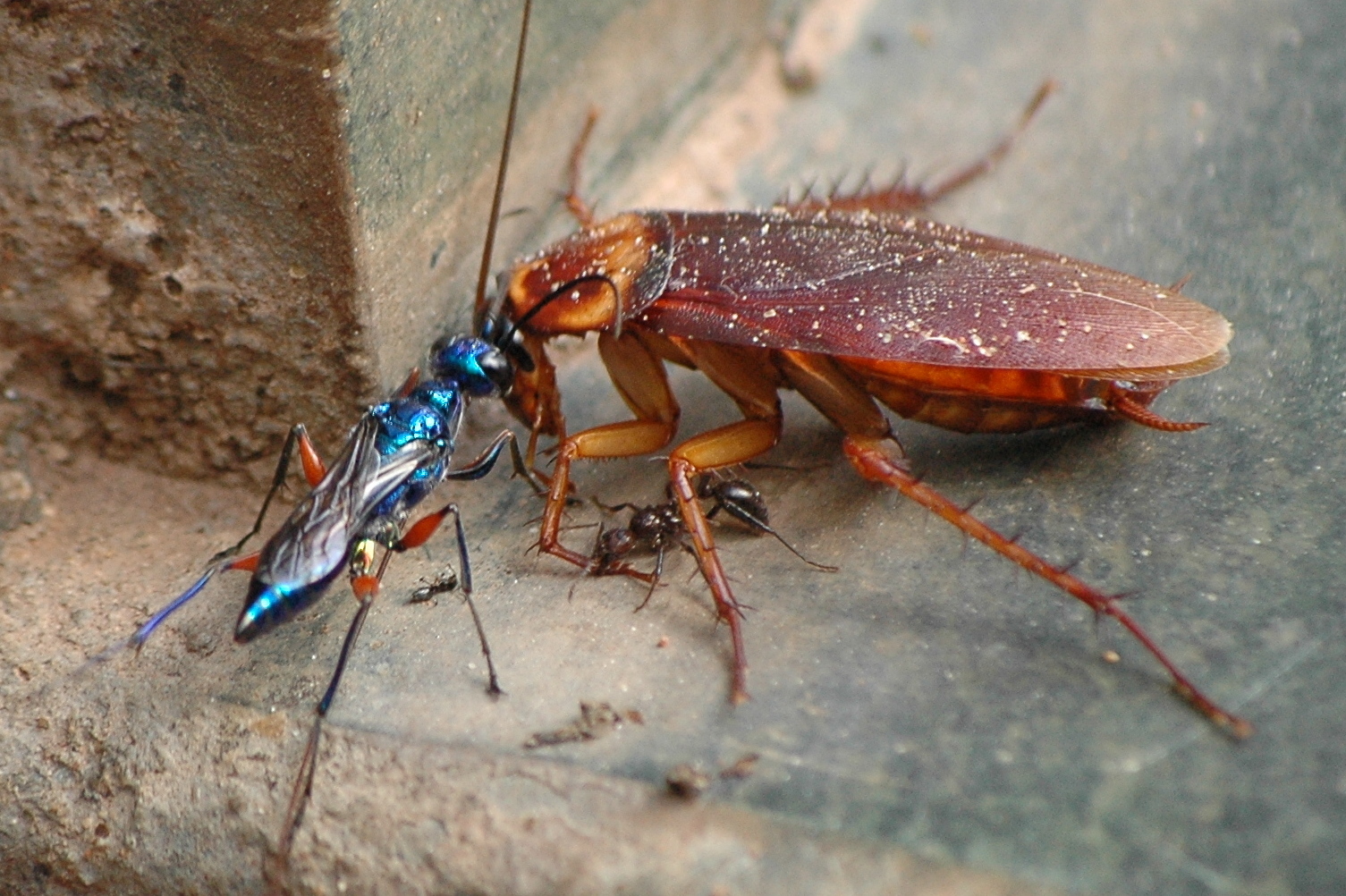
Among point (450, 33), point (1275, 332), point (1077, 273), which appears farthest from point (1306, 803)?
point (450, 33)

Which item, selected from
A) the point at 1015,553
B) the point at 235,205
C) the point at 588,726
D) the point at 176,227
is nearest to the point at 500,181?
the point at 235,205

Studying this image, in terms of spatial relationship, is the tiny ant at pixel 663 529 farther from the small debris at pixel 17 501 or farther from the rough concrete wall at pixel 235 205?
the small debris at pixel 17 501

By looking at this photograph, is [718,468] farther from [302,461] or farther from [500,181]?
[302,461]

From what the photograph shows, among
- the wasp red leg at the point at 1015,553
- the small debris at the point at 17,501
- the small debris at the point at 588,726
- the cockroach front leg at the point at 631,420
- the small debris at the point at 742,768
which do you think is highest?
the wasp red leg at the point at 1015,553

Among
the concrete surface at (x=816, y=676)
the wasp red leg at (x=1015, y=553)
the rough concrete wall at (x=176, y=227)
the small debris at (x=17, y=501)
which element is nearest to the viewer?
the concrete surface at (x=816, y=676)

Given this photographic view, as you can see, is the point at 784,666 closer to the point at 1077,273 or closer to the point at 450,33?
the point at 1077,273

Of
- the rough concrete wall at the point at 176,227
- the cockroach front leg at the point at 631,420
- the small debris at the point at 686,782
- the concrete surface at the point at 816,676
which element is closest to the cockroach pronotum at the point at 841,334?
the cockroach front leg at the point at 631,420
